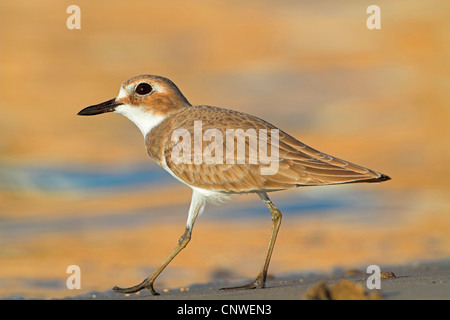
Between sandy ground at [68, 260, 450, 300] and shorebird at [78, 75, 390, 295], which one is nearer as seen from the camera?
sandy ground at [68, 260, 450, 300]

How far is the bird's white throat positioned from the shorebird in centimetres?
2

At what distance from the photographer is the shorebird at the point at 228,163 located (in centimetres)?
819

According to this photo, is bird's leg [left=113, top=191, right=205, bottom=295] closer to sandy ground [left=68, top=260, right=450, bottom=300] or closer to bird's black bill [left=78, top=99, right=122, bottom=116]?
sandy ground [left=68, top=260, right=450, bottom=300]

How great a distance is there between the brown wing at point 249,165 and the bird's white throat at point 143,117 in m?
0.49

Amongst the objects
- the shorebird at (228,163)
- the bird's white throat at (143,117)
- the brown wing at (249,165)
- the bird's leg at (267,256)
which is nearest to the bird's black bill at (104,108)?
the bird's white throat at (143,117)

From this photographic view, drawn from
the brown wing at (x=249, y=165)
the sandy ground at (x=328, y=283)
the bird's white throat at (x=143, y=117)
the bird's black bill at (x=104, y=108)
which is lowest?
the sandy ground at (x=328, y=283)

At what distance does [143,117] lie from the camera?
9.20 metres

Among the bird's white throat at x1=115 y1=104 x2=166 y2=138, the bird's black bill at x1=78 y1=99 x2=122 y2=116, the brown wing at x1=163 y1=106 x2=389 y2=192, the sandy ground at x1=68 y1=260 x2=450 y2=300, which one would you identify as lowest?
the sandy ground at x1=68 y1=260 x2=450 y2=300

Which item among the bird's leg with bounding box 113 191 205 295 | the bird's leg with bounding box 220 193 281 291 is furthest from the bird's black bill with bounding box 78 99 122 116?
the bird's leg with bounding box 220 193 281 291

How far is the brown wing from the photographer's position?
8.16 m

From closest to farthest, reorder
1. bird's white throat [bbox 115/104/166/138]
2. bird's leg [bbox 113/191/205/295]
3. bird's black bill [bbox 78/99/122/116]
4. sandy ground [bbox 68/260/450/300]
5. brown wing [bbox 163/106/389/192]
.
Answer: sandy ground [bbox 68/260/450/300] < brown wing [bbox 163/106/389/192] < bird's leg [bbox 113/191/205/295] < bird's white throat [bbox 115/104/166/138] < bird's black bill [bbox 78/99/122/116]

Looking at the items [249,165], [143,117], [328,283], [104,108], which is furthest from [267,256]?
[104,108]

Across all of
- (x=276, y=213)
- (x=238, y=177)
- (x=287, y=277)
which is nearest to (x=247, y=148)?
(x=238, y=177)

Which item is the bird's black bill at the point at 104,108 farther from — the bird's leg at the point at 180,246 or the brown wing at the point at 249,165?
the bird's leg at the point at 180,246
